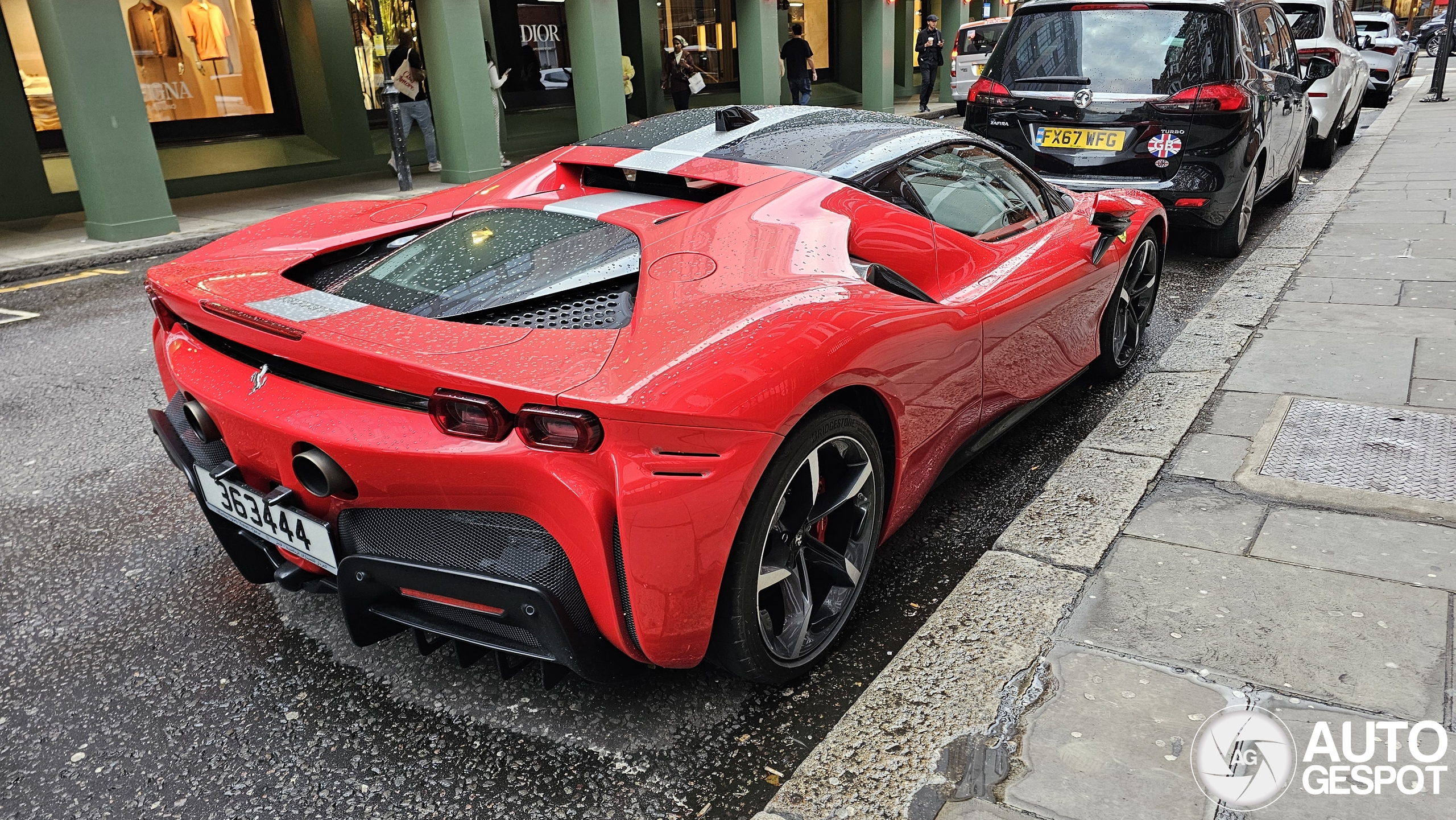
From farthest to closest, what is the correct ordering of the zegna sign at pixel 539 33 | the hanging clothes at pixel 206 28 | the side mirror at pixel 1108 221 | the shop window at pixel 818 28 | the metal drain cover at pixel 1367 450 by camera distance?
the shop window at pixel 818 28 < the zegna sign at pixel 539 33 < the hanging clothes at pixel 206 28 < the side mirror at pixel 1108 221 < the metal drain cover at pixel 1367 450

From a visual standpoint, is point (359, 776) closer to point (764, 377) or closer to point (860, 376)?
point (764, 377)

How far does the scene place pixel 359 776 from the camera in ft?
7.27

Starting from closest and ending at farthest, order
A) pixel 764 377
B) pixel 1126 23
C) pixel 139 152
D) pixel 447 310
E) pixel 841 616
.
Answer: pixel 764 377, pixel 447 310, pixel 841 616, pixel 1126 23, pixel 139 152

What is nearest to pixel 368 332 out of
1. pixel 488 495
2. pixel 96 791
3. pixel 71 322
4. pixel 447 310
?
pixel 447 310

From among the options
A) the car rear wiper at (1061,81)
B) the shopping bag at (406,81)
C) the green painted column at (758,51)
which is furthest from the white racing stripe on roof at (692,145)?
the green painted column at (758,51)

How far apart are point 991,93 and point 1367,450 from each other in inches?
151

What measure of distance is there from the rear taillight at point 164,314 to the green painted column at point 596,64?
448 inches

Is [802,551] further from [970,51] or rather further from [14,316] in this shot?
[970,51]

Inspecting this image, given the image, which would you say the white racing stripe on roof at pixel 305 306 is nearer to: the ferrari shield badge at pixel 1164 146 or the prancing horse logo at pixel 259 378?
the prancing horse logo at pixel 259 378

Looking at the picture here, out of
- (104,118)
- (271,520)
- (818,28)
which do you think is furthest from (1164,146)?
(818,28)

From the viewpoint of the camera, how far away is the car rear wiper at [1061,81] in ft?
20.6

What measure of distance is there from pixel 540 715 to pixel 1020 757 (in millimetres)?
1123

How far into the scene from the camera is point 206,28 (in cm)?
1342

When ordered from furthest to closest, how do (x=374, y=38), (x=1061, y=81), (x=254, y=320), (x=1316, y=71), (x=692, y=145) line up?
1. (x=374, y=38)
2. (x=1316, y=71)
3. (x=1061, y=81)
4. (x=692, y=145)
5. (x=254, y=320)
